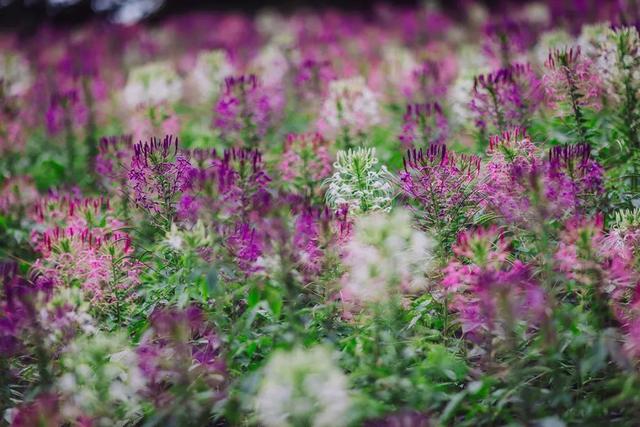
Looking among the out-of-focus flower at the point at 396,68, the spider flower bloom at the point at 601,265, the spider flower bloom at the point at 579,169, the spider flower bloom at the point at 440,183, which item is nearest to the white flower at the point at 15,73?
the out-of-focus flower at the point at 396,68

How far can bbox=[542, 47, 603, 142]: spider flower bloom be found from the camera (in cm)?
328

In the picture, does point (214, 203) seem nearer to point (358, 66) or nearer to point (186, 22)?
point (358, 66)

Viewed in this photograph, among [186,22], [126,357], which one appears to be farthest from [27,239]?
[186,22]

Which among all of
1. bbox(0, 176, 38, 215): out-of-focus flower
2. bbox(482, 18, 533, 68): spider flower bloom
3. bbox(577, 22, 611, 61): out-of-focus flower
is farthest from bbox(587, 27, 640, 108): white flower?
bbox(0, 176, 38, 215): out-of-focus flower

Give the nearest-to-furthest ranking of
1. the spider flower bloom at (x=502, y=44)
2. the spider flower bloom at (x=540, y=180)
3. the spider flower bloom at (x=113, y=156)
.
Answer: the spider flower bloom at (x=540, y=180)
the spider flower bloom at (x=113, y=156)
the spider flower bloom at (x=502, y=44)

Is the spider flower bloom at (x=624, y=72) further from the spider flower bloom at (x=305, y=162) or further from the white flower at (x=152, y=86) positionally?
the white flower at (x=152, y=86)

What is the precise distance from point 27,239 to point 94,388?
5.41ft

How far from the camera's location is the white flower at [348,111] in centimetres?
404

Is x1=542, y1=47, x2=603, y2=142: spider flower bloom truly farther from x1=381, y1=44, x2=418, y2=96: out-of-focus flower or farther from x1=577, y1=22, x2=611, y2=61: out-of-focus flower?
x1=381, y1=44, x2=418, y2=96: out-of-focus flower

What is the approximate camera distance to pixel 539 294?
2.31 m

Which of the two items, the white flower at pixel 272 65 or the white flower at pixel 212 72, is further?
the white flower at pixel 272 65

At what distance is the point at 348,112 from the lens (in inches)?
159

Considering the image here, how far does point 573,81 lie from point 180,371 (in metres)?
2.30

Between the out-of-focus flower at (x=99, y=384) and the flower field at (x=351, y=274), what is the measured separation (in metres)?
0.01
